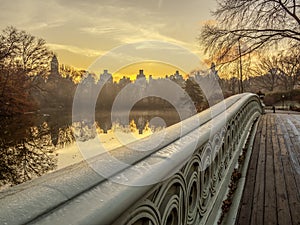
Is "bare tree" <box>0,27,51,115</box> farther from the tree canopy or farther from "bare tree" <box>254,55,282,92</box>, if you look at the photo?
"bare tree" <box>254,55,282,92</box>

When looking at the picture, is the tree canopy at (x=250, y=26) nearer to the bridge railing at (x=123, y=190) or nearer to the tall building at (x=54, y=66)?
the bridge railing at (x=123, y=190)

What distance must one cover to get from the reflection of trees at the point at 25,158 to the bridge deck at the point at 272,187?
29.9ft

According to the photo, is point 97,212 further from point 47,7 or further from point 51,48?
point 51,48

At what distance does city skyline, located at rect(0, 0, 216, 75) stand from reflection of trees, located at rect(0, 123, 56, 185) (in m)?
4.89

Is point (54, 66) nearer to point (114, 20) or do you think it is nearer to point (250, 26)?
point (114, 20)

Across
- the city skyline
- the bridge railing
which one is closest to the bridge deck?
the bridge railing

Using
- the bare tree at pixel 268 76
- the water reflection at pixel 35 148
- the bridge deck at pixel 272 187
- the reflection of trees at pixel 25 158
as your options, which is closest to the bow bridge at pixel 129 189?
the bridge deck at pixel 272 187

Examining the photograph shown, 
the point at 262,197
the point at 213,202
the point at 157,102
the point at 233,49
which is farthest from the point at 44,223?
the point at 157,102

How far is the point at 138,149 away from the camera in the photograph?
1428mm

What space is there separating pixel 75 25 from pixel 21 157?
10.4 metres

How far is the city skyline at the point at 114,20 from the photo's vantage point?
13.4 m

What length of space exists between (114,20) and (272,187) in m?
16.5

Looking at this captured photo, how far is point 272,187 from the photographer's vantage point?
3457 mm

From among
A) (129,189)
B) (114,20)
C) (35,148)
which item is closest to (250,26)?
(114,20)
